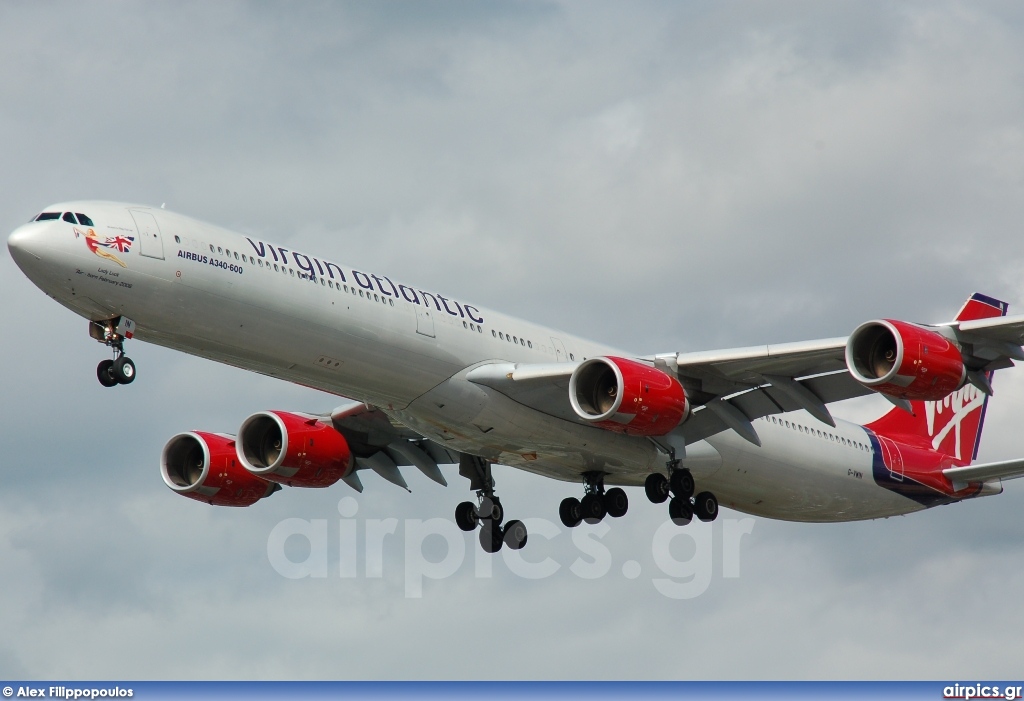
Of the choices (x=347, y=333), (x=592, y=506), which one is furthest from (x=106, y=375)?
(x=592, y=506)

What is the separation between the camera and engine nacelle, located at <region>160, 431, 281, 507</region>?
138 ft

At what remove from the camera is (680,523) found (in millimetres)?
38812

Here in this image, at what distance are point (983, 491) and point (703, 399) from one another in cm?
1340

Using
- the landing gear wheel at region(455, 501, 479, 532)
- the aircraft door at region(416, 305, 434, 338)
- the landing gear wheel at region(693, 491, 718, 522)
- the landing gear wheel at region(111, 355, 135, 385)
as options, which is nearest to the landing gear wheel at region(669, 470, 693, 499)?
the landing gear wheel at region(693, 491, 718, 522)

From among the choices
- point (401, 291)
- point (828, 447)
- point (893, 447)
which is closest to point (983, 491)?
point (893, 447)

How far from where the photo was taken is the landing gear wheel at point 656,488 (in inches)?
1527

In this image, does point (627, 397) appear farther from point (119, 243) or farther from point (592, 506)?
point (119, 243)

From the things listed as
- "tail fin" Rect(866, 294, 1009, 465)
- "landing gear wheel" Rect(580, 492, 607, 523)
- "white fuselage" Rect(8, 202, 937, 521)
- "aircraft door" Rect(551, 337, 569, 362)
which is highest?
"tail fin" Rect(866, 294, 1009, 465)

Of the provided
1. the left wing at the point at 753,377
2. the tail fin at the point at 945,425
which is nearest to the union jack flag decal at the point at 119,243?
the left wing at the point at 753,377

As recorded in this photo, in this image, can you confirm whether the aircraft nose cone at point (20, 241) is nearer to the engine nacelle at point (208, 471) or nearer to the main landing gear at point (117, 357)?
the main landing gear at point (117, 357)

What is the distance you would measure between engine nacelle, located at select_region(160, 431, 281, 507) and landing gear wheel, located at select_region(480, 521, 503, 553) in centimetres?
685

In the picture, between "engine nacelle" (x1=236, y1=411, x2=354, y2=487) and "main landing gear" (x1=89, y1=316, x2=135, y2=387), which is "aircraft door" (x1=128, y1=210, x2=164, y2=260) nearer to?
"main landing gear" (x1=89, y1=316, x2=135, y2=387)

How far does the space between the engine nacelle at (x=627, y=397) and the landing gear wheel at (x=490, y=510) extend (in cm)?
738

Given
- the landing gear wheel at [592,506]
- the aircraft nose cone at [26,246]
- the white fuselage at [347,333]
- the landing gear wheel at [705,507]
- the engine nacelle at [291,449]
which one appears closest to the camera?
the aircraft nose cone at [26,246]
